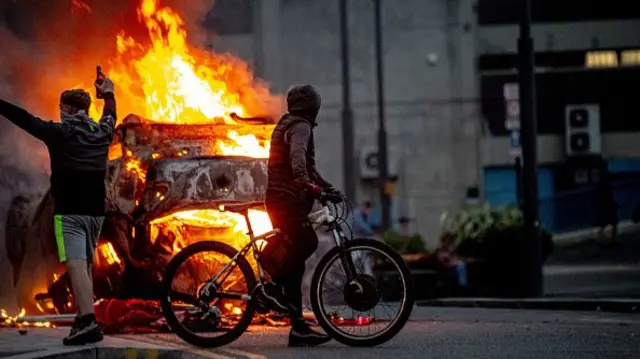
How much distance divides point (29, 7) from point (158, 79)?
2.88 m

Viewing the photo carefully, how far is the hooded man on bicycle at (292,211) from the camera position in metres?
8.83

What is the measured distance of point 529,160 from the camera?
55.7ft

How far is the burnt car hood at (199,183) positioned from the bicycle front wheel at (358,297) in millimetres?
1348

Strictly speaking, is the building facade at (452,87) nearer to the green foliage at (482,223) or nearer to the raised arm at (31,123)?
the green foliage at (482,223)

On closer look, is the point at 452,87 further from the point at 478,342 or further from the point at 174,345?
the point at 174,345

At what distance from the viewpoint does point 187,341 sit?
8891 mm

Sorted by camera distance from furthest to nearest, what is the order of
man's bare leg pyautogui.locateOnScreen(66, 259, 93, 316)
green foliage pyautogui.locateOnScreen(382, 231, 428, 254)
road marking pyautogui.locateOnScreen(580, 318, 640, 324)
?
green foliage pyautogui.locateOnScreen(382, 231, 428, 254), road marking pyautogui.locateOnScreen(580, 318, 640, 324), man's bare leg pyautogui.locateOnScreen(66, 259, 93, 316)

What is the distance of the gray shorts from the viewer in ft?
28.3

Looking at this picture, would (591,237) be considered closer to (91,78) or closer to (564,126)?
(564,126)

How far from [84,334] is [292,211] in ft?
4.74

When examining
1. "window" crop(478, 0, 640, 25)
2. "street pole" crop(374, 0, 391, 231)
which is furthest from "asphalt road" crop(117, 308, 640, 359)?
"window" crop(478, 0, 640, 25)

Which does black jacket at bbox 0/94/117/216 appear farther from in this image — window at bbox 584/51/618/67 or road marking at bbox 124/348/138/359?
window at bbox 584/51/618/67

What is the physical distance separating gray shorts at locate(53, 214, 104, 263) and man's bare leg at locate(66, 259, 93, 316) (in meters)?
0.04

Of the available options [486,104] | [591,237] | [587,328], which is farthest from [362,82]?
[587,328]
